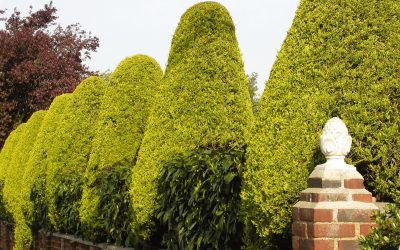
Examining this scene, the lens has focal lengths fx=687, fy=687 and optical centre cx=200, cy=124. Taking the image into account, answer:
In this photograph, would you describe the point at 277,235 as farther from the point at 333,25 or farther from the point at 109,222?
the point at 109,222

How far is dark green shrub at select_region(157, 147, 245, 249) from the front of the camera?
6621 mm

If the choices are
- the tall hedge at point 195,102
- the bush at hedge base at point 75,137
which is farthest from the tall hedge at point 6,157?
the tall hedge at point 195,102

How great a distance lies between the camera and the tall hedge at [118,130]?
35.4 ft

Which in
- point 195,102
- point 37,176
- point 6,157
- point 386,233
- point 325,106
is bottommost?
point 386,233

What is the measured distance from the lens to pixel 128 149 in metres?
11.4

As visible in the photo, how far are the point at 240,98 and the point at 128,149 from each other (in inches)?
130

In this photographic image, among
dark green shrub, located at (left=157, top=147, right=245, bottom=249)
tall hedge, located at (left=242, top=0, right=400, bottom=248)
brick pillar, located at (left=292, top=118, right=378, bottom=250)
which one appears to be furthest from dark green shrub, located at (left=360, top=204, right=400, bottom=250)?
dark green shrub, located at (left=157, top=147, right=245, bottom=249)

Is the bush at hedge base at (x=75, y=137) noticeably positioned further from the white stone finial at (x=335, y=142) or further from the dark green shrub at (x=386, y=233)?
the dark green shrub at (x=386, y=233)

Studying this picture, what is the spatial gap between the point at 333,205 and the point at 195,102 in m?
3.91

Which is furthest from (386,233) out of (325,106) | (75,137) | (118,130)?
(75,137)

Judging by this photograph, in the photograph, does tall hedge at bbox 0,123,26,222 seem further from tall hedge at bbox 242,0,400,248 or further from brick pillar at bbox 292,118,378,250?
brick pillar at bbox 292,118,378,250

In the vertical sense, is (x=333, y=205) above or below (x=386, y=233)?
above

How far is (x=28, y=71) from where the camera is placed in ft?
94.0

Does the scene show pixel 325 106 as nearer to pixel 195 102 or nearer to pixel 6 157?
pixel 195 102
